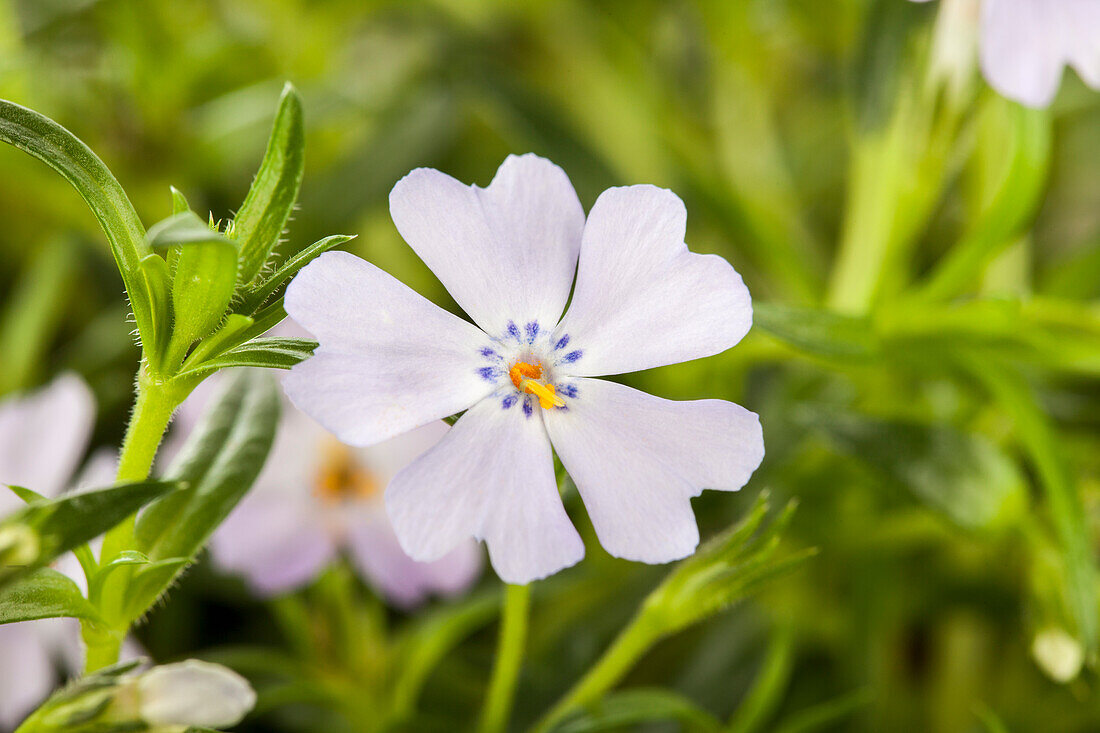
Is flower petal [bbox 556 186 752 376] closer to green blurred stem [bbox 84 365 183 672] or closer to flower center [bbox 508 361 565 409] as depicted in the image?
flower center [bbox 508 361 565 409]

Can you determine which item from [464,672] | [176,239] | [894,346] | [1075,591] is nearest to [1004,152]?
[894,346]

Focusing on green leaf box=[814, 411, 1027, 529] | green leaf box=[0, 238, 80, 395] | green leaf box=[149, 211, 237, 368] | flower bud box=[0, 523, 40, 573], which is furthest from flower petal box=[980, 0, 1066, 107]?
green leaf box=[0, 238, 80, 395]

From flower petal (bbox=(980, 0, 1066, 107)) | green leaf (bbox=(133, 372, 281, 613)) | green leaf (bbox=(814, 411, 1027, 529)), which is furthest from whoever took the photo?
green leaf (bbox=(814, 411, 1027, 529))

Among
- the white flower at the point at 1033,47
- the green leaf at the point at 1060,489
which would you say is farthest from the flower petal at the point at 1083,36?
the green leaf at the point at 1060,489

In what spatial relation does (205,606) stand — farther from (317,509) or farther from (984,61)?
(984,61)

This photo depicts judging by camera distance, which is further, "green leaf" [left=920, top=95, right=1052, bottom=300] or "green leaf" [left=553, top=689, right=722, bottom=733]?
"green leaf" [left=920, top=95, right=1052, bottom=300]

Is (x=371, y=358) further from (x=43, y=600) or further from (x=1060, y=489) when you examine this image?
(x=1060, y=489)
